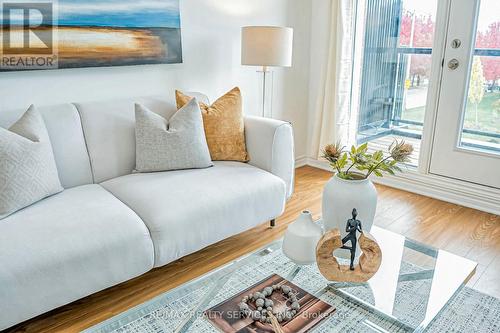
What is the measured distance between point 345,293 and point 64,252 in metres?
1.04

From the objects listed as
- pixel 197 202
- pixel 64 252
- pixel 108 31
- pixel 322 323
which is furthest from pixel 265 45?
pixel 322 323

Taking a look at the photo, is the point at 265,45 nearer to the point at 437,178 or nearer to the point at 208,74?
the point at 208,74

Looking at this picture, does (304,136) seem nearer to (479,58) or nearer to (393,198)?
(393,198)

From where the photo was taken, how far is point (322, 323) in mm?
1238

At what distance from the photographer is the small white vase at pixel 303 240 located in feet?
4.84

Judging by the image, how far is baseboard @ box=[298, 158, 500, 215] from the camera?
9.29 feet

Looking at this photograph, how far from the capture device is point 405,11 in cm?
309

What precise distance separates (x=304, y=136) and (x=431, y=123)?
117 centimetres

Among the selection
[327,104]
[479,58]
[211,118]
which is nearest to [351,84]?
[327,104]

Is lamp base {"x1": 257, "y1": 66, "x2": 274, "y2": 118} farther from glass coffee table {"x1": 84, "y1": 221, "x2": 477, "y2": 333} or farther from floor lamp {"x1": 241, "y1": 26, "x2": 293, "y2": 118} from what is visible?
glass coffee table {"x1": 84, "y1": 221, "x2": 477, "y2": 333}

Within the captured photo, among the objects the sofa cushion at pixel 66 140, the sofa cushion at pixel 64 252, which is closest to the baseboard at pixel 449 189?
the sofa cushion at pixel 64 252

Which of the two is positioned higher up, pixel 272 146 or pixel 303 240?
pixel 272 146

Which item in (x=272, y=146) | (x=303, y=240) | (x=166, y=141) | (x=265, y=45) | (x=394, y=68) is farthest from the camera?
(x=394, y=68)

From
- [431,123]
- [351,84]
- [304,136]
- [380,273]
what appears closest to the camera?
[380,273]
